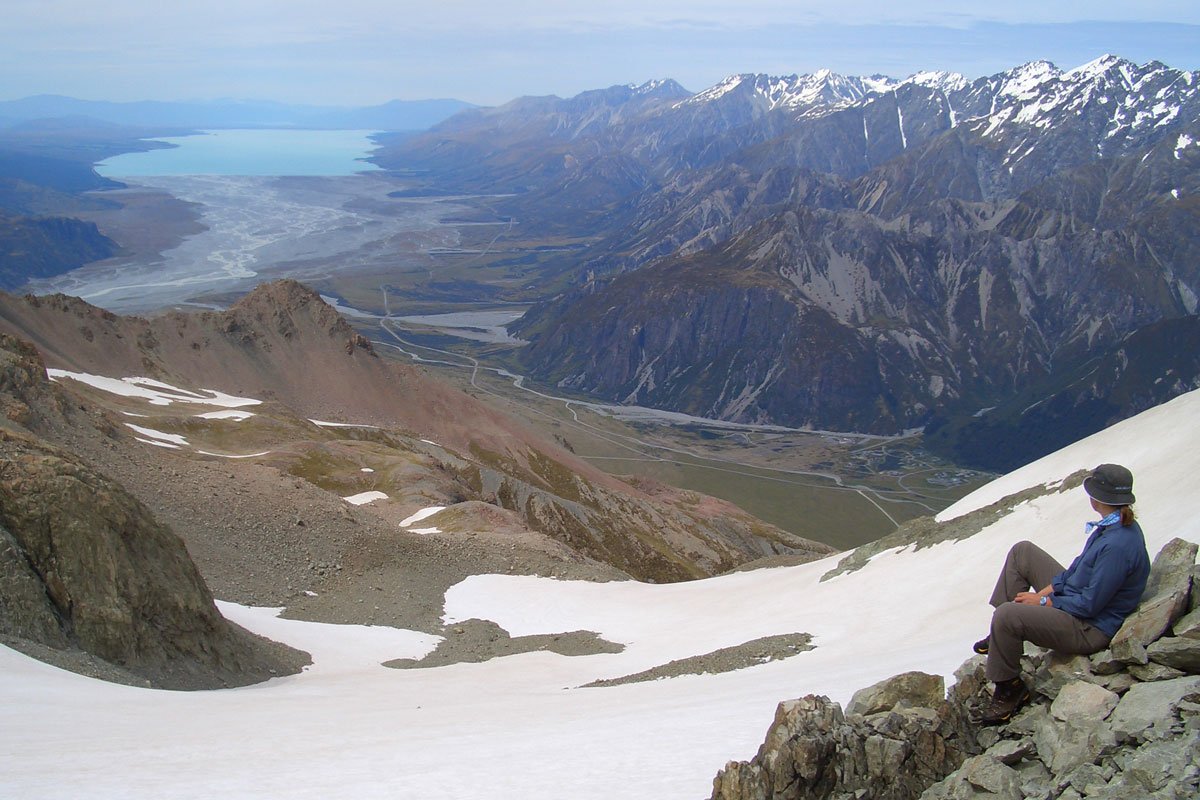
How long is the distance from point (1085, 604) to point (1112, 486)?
1.63 meters

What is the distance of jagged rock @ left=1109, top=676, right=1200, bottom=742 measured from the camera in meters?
9.39

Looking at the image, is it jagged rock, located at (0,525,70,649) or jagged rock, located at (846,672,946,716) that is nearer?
jagged rock, located at (846,672,946,716)

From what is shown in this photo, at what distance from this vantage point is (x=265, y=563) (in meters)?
42.7

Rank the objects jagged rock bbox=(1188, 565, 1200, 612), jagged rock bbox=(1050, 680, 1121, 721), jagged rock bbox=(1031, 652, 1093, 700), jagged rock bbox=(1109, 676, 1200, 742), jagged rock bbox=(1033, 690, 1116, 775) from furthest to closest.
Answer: jagged rock bbox=(1031, 652, 1093, 700) < jagged rock bbox=(1188, 565, 1200, 612) < jagged rock bbox=(1050, 680, 1121, 721) < jagged rock bbox=(1033, 690, 1116, 775) < jagged rock bbox=(1109, 676, 1200, 742)

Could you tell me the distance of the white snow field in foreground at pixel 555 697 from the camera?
46.1 ft

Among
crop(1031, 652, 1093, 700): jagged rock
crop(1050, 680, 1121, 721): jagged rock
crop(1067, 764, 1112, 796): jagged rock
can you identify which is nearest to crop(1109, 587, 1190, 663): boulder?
crop(1031, 652, 1093, 700): jagged rock

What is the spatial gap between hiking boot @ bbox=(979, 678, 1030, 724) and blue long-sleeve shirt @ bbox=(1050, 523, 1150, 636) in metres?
1.19

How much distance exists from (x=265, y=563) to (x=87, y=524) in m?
17.6

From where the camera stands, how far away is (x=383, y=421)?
12125 cm

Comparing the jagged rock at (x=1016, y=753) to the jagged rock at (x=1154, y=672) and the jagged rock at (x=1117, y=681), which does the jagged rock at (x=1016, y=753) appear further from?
the jagged rock at (x=1154, y=672)

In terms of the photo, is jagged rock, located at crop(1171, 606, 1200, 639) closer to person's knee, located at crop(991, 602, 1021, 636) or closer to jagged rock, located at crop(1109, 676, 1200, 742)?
jagged rock, located at crop(1109, 676, 1200, 742)

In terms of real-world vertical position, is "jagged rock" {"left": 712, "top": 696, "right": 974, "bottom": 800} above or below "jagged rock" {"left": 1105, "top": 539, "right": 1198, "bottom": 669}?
below

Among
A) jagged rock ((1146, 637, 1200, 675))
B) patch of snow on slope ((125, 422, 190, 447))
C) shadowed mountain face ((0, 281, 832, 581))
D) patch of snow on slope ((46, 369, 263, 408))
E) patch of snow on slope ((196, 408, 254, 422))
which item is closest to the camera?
jagged rock ((1146, 637, 1200, 675))

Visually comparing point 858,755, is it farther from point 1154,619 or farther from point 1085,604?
point 1154,619
